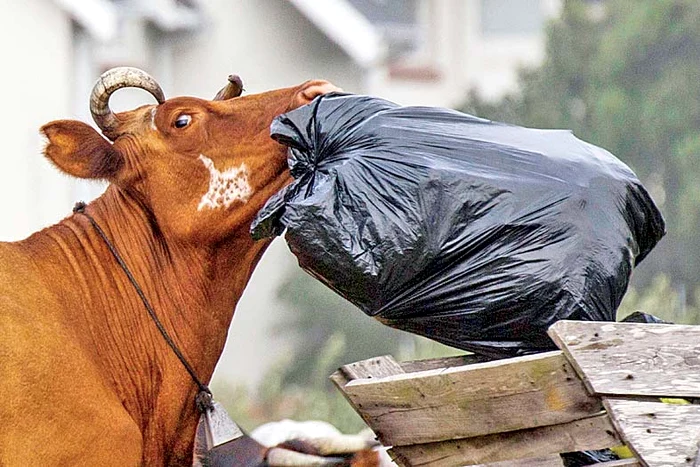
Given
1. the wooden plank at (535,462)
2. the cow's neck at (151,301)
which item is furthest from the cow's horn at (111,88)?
the wooden plank at (535,462)

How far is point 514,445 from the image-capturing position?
3408 millimetres

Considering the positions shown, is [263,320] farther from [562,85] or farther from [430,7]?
[430,7]

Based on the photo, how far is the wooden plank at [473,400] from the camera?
3232mm

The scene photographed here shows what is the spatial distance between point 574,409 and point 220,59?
11405mm

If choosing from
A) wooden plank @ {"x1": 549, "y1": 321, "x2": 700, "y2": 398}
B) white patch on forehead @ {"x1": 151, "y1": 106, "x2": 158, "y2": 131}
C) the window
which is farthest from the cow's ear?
the window

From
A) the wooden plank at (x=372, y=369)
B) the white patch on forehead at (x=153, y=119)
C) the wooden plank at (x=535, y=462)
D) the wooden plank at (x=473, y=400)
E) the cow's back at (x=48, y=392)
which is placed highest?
the white patch on forehead at (x=153, y=119)

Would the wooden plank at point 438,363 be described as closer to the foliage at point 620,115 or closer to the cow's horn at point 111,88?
the cow's horn at point 111,88

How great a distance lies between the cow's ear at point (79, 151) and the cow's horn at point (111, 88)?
0.09 metres

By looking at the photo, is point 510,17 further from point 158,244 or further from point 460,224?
point 460,224

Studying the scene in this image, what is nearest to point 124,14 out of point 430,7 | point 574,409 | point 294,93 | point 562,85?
point 562,85

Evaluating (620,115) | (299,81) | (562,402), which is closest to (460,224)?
(562,402)

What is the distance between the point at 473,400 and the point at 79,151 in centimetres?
137

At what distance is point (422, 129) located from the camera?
12.9ft

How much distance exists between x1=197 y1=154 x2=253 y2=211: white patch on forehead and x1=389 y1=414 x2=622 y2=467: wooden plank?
0.84 metres
